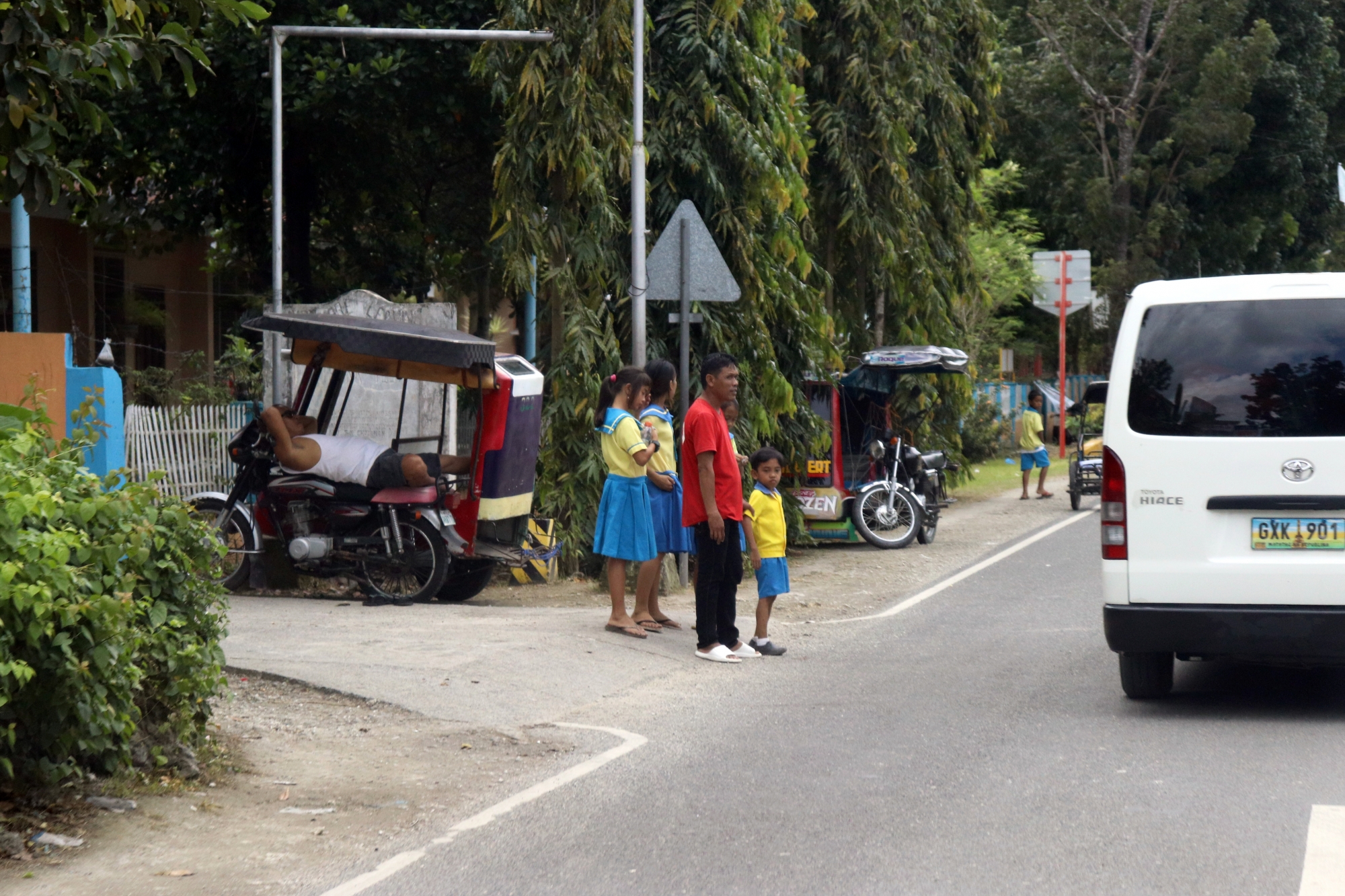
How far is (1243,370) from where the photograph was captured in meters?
7.45

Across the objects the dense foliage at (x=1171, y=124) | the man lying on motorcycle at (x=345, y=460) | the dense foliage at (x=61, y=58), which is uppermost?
the dense foliage at (x=1171, y=124)

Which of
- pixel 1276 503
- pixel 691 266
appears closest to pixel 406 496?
pixel 691 266

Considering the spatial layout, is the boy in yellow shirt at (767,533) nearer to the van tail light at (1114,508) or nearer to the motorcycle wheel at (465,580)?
the van tail light at (1114,508)

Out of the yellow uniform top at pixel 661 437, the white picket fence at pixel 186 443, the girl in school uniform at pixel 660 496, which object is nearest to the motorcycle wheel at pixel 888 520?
the girl in school uniform at pixel 660 496

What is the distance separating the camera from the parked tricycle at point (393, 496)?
35.7 ft

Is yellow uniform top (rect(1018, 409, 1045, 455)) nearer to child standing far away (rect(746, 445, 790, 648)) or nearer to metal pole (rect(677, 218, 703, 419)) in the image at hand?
metal pole (rect(677, 218, 703, 419))

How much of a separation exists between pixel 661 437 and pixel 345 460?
101 inches

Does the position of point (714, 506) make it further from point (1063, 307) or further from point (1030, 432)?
point (1063, 307)

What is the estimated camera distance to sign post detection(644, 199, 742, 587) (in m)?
11.6

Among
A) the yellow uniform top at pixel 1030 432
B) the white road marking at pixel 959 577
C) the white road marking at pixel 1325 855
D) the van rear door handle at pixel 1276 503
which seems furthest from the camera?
the yellow uniform top at pixel 1030 432

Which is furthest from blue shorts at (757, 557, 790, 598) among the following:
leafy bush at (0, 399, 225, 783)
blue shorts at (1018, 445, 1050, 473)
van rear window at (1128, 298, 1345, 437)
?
blue shorts at (1018, 445, 1050, 473)

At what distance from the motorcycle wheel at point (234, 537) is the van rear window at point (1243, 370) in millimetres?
6792

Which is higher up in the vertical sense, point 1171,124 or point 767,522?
point 1171,124

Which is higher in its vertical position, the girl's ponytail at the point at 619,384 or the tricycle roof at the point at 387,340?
the tricycle roof at the point at 387,340
